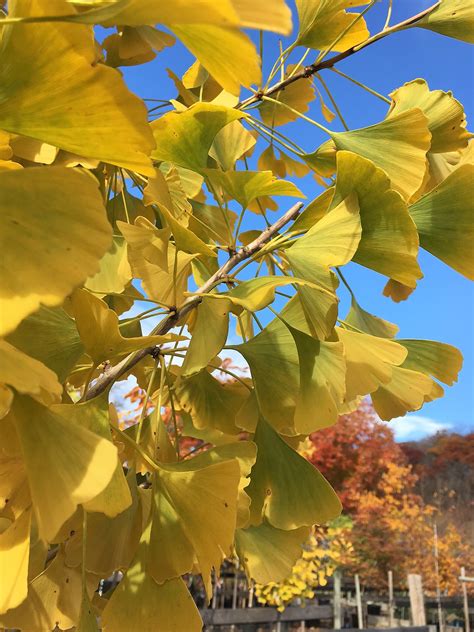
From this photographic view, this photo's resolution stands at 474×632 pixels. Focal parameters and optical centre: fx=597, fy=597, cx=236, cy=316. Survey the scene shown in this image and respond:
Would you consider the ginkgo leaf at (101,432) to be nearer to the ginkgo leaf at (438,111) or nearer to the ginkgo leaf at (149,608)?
the ginkgo leaf at (149,608)

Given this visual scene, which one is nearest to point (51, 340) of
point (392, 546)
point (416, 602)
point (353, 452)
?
point (416, 602)

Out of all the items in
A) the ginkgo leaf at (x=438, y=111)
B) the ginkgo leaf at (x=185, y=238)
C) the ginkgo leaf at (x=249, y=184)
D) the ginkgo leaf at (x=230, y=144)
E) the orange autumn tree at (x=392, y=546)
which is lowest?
the orange autumn tree at (x=392, y=546)

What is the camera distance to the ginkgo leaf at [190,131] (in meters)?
0.48

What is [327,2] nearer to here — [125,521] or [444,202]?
[444,202]

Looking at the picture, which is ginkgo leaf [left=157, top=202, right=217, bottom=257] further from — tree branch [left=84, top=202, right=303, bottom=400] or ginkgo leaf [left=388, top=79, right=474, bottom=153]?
ginkgo leaf [left=388, top=79, right=474, bottom=153]

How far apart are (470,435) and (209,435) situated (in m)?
15.5

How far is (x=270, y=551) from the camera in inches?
22.9

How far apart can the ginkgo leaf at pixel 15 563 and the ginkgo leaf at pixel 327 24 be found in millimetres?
539

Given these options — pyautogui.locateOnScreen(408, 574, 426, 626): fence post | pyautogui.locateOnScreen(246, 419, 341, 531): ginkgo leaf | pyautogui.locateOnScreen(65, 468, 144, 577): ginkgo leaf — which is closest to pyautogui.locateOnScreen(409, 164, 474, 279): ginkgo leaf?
pyautogui.locateOnScreen(246, 419, 341, 531): ginkgo leaf

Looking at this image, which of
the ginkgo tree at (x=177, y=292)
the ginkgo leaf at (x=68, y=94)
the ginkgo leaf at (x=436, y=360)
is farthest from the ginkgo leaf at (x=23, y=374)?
the ginkgo leaf at (x=436, y=360)

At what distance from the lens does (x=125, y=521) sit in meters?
0.50

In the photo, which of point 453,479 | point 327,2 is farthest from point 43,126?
point 453,479

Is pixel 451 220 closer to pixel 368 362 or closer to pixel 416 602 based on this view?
pixel 368 362

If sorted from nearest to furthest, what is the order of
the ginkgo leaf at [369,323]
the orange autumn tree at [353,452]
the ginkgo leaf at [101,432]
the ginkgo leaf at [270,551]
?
1. the ginkgo leaf at [101,432]
2. the ginkgo leaf at [270,551]
3. the ginkgo leaf at [369,323]
4. the orange autumn tree at [353,452]
